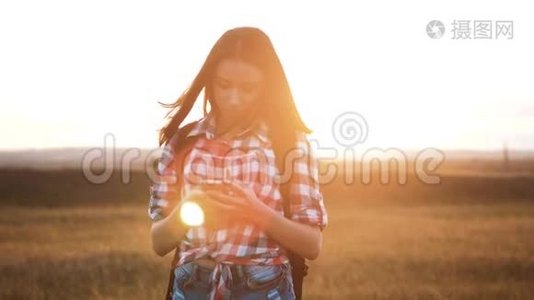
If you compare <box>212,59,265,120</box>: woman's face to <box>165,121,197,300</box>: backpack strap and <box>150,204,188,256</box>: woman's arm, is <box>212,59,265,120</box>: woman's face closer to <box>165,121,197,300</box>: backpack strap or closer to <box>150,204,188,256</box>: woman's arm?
<box>165,121,197,300</box>: backpack strap

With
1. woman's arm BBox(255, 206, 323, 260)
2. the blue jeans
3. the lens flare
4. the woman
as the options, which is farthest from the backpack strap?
woman's arm BBox(255, 206, 323, 260)

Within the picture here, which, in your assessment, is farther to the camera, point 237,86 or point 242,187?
point 237,86

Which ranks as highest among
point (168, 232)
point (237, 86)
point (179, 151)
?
point (237, 86)

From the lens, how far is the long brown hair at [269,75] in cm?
293

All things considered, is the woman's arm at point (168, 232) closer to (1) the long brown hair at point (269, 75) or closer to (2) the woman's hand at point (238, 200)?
(2) the woman's hand at point (238, 200)

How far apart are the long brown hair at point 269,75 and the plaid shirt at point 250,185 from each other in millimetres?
38

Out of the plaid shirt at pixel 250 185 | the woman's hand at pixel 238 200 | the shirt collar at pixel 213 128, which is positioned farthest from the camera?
the shirt collar at pixel 213 128

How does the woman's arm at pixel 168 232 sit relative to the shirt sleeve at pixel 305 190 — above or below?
below

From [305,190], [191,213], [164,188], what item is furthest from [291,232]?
[164,188]

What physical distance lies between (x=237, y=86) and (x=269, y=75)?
0.47 ft

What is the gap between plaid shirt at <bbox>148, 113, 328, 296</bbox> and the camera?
2.83 m

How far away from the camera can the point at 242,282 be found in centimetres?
285

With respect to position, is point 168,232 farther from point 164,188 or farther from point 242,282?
point 242,282

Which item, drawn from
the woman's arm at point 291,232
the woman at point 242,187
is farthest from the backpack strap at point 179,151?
the woman's arm at point 291,232
